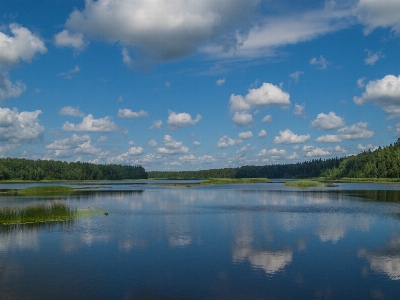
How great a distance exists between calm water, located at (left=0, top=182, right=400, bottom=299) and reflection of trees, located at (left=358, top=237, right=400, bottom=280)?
48 millimetres

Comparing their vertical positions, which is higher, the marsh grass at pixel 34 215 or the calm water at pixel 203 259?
the marsh grass at pixel 34 215

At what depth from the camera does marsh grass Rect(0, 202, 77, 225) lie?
33.2 meters

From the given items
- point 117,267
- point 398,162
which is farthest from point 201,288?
point 398,162

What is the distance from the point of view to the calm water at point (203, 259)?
14992 millimetres

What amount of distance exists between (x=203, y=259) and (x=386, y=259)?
369 inches

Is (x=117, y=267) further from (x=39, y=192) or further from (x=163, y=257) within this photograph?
(x=39, y=192)

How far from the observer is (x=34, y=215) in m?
34.4

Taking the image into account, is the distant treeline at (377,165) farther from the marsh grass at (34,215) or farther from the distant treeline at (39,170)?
the distant treeline at (39,170)

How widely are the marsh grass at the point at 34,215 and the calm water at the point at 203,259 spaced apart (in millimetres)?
2960

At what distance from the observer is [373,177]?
470 feet

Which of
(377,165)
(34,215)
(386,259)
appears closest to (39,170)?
(377,165)

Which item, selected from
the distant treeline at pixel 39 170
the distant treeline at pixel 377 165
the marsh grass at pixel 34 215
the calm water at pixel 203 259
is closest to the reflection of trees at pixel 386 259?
the calm water at pixel 203 259

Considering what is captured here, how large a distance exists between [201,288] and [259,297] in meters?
2.50

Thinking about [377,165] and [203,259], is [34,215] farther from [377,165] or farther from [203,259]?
[377,165]
